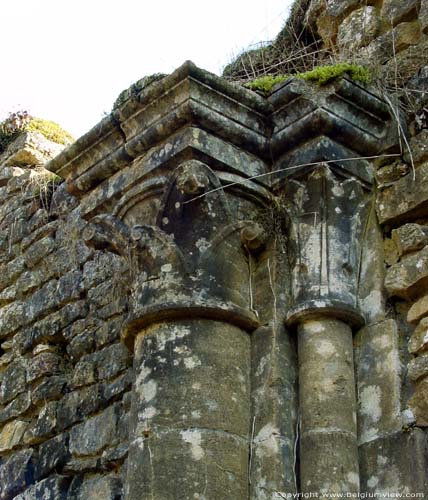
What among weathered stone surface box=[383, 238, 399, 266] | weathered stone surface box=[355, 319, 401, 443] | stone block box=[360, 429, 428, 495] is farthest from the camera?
weathered stone surface box=[383, 238, 399, 266]

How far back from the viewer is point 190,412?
12.0ft

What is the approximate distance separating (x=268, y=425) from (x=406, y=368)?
55 centimetres

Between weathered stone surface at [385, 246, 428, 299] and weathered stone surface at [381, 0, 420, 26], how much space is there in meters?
1.26

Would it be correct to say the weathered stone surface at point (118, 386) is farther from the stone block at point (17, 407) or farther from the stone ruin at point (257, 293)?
the stone block at point (17, 407)

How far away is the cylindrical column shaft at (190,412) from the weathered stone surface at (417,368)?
2.04 ft

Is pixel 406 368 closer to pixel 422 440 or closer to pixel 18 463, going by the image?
pixel 422 440

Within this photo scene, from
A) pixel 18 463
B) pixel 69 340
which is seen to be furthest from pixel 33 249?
pixel 18 463

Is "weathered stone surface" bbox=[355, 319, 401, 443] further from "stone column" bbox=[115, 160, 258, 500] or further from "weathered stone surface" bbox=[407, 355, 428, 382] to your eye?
"stone column" bbox=[115, 160, 258, 500]

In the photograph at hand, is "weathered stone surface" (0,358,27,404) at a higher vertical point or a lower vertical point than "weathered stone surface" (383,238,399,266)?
higher

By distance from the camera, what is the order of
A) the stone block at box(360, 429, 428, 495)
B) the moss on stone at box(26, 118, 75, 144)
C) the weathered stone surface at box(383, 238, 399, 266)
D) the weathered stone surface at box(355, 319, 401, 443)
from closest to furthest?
the stone block at box(360, 429, 428, 495) → the weathered stone surface at box(355, 319, 401, 443) → the weathered stone surface at box(383, 238, 399, 266) → the moss on stone at box(26, 118, 75, 144)

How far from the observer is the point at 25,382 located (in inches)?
220

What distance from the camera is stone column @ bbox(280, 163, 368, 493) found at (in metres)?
A: 3.60

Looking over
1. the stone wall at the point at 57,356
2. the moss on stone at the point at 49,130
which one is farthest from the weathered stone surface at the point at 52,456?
the moss on stone at the point at 49,130

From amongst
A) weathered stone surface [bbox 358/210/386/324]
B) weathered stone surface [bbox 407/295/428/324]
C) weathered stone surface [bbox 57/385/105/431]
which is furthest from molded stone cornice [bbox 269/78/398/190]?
weathered stone surface [bbox 57/385/105/431]
